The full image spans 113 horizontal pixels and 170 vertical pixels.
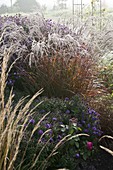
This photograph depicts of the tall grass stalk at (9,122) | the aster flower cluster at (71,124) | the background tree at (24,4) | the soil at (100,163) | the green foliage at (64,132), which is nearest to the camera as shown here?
the tall grass stalk at (9,122)

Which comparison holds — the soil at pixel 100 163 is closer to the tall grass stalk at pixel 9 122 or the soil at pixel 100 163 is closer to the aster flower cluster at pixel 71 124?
the aster flower cluster at pixel 71 124

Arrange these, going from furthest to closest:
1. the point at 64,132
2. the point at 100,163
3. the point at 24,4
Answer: the point at 24,4
the point at 100,163
the point at 64,132

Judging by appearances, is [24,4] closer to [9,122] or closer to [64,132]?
[64,132]

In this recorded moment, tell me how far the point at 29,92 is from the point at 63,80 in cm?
36

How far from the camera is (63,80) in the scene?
3.14 metres

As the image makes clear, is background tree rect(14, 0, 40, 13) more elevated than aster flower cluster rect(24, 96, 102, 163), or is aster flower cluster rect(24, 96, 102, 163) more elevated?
background tree rect(14, 0, 40, 13)

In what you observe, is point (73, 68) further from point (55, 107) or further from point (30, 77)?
point (55, 107)

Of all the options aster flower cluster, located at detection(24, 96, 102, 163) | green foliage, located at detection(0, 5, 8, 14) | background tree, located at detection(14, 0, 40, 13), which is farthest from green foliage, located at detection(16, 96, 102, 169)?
green foliage, located at detection(0, 5, 8, 14)

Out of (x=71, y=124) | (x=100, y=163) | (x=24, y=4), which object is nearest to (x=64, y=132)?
(x=71, y=124)

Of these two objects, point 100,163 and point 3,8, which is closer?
point 100,163

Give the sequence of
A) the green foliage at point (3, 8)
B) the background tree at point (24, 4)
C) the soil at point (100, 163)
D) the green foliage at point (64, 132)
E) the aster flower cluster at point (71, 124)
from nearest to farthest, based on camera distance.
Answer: the green foliage at point (64, 132) < the aster flower cluster at point (71, 124) < the soil at point (100, 163) < the background tree at point (24, 4) < the green foliage at point (3, 8)

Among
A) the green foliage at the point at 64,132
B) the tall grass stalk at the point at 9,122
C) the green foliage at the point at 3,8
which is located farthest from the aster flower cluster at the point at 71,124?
the green foliage at the point at 3,8

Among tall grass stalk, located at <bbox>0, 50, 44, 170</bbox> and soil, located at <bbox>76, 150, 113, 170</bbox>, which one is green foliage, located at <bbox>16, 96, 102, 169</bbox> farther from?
tall grass stalk, located at <bbox>0, 50, 44, 170</bbox>

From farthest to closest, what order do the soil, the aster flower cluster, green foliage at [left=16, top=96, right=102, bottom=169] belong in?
1. the soil
2. the aster flower cluster
3. green foliage at [left=16, top=96, right=102, bottom=169]
